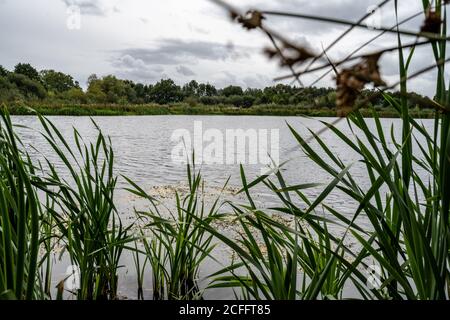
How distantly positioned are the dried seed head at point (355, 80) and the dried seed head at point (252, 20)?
7cm

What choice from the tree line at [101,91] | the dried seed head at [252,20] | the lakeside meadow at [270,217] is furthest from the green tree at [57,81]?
the dried seed head at [252,20]

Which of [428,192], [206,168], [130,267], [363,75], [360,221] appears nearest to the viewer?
[363,75]

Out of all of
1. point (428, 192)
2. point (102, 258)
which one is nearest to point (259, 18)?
point (428, 192)

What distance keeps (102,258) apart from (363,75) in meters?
1.67

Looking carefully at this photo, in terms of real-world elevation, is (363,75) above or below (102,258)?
above

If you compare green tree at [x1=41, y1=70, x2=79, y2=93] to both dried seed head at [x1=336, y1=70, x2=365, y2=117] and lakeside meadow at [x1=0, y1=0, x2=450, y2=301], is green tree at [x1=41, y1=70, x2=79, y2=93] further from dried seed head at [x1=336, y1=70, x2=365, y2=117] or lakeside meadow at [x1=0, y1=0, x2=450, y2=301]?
dried seed head at [x1=336, y1=70, x2=365, y2=117]

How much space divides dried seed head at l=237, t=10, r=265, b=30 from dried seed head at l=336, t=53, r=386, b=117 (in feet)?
0.22

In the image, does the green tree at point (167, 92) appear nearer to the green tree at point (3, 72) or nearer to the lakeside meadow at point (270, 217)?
the green tree at point (3, 72)

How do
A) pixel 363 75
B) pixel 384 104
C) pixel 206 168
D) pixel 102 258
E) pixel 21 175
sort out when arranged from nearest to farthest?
pixel 363 75 → pixel 21 175 → pixel 384 104 → pixel 102 258 → pixel 206 168

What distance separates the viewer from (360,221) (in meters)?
4.14

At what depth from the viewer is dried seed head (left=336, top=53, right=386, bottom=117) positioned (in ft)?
0.93

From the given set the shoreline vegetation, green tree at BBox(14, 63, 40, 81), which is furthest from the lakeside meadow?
green tree at BBox(14, 63, 40, 81)

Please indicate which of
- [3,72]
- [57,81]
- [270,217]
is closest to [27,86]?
[3,72]
